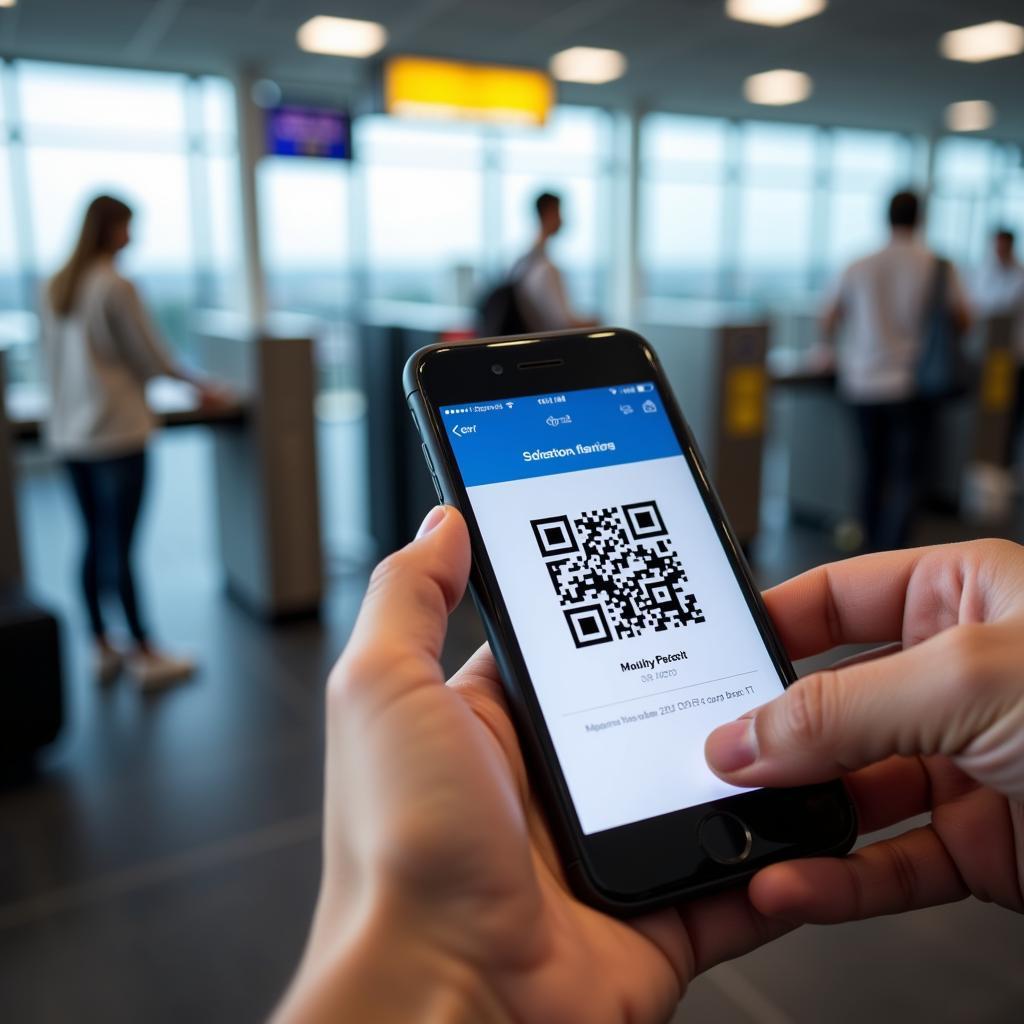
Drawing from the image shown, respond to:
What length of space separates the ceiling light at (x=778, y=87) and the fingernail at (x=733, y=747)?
21.8 feet

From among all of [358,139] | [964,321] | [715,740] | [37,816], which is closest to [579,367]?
[715,740]

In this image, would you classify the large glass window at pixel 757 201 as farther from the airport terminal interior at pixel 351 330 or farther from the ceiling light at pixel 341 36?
the ceiling light at pixel 341 36

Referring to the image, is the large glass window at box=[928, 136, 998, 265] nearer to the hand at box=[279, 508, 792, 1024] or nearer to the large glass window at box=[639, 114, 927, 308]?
the large glass window at box=[639, 114, 927, 308]

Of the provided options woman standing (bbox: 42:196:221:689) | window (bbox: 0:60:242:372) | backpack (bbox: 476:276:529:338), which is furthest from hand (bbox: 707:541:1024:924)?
window (bbox: 0:60:242:372)

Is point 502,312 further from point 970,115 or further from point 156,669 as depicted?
point 970,115

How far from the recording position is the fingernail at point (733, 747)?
Result: 0.70m

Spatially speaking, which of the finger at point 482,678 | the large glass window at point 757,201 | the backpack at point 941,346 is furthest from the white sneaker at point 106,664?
the large glass window at point 757,201

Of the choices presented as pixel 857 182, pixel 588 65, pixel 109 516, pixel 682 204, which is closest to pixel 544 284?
pixel 109 516

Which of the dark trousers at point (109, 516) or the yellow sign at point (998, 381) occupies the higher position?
the yellow sign at point (998, 381)

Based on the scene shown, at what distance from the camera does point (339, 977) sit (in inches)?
20.5

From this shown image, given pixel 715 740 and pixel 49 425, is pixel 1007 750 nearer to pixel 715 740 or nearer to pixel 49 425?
pixel 715 740

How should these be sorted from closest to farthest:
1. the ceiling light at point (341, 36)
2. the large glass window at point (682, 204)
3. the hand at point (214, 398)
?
the hand at point (214, 398)
the ceiling light at point (341, 36)
the large glass window at point (682, 204)

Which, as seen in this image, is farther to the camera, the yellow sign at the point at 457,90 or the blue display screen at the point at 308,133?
the blue display screen at the point at 308,133

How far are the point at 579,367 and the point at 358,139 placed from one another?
7076mm
